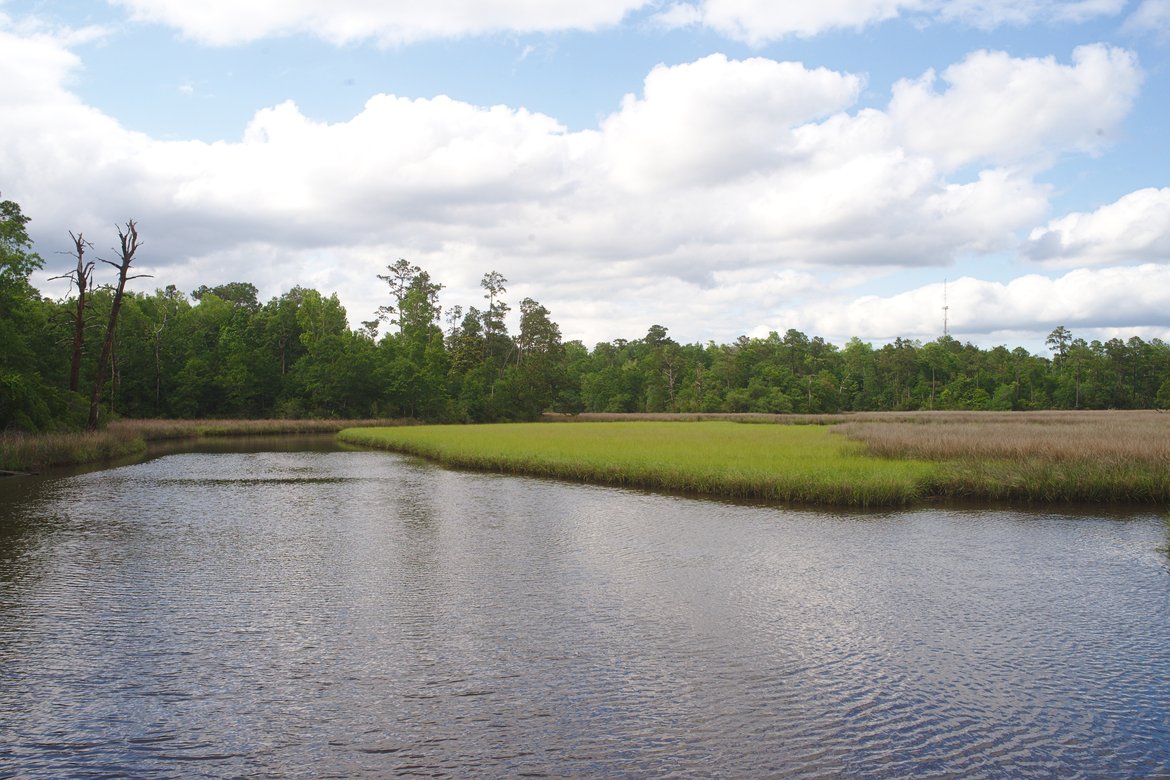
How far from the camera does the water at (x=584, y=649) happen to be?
640 centimetres

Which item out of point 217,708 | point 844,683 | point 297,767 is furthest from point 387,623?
point 844,683

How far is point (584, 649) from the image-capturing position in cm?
895

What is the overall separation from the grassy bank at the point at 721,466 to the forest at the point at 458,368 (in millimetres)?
24458

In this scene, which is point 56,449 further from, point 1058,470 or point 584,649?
point 1058,470

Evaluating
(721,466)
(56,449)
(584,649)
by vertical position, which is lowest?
(584,649)

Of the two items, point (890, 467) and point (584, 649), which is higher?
point (890, 467)

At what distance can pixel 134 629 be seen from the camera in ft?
31.3

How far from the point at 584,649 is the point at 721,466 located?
16.7 metres

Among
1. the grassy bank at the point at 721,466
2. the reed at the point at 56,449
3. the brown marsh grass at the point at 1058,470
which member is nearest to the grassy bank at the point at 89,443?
the reed at the point at 56,449

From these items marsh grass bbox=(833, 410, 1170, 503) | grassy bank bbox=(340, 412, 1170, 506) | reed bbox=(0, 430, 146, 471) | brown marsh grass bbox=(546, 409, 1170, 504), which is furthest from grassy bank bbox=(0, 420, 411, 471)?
marsh grass bbox=(833, 410, 1170, 503)

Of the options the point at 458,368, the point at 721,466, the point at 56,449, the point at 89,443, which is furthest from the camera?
the point at 458,368

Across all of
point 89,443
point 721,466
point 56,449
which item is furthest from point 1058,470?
point 89,443

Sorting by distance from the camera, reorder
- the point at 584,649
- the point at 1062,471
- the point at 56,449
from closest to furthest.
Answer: the point at 584,649, the point at 1062,471, the point at 56,449

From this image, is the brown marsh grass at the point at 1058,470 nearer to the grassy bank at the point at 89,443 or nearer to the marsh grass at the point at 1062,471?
the marsh grass at the point at 1062,471
